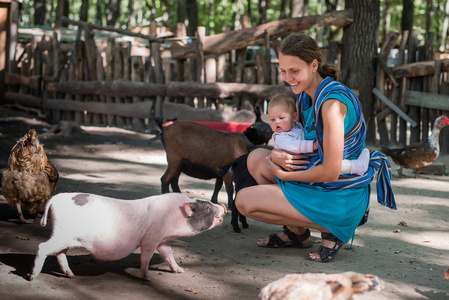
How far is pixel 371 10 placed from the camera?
11156mm

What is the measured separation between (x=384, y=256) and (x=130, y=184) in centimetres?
366

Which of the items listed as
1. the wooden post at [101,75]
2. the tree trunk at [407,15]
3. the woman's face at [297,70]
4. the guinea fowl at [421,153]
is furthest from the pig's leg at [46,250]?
the tree trunk at [407,15]

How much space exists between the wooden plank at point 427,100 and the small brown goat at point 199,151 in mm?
5406

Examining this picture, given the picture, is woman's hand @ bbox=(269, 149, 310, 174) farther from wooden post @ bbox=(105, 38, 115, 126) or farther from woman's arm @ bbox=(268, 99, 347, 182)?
wooden post @ bbox=(105, 38, 115, 126)

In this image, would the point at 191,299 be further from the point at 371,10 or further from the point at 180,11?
the point at 180,11

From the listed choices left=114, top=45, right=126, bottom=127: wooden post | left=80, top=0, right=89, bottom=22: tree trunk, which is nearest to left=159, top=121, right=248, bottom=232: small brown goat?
left=114, top=45, right=126, bottom=127: wooden post

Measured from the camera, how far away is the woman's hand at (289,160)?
429 cm

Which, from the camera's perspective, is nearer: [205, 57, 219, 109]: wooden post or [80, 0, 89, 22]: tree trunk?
[205, 57, 219, 109]: wooden post

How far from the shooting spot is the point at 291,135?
443 cm

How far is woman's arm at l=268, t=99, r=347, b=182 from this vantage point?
399 cm

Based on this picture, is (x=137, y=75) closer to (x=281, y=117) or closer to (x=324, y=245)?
(x=281, y=117)

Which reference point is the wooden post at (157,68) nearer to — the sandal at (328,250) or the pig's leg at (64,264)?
the sandal at (328,250)

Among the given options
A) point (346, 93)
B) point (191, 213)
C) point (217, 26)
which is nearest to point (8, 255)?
point (191, 213)

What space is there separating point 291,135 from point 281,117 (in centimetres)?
16
